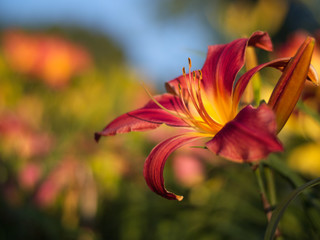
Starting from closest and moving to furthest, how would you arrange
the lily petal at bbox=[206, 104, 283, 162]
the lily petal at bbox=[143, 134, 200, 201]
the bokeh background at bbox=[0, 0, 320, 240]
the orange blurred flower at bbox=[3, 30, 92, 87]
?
the lily petal at bbox=[206, 104, 283, 162]
the lily petal at bbox=[143, 134, 200, 201]
the bokeh background at bbox=[0, 0, 320, 240]
the orange blurred flower at bbox=[3, 30, 92, 87]

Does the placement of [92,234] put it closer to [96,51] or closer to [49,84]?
[49,84]

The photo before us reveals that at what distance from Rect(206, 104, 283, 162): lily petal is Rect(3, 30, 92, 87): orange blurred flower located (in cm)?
142

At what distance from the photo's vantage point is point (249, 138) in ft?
1.09

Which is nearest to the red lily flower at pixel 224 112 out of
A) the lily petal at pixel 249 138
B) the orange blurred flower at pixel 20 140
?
the lily petal at pixel 249 138

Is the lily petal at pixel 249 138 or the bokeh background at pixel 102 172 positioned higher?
the lily petal at pixel 249 138

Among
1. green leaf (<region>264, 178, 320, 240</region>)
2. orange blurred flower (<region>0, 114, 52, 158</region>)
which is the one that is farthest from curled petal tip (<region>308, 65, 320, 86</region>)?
orange blurred flower (<region>0, 114, 52, 158</region>)

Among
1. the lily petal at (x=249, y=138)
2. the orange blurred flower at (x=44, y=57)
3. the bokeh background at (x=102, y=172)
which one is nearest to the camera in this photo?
the lily petal at (x=249, y=138)

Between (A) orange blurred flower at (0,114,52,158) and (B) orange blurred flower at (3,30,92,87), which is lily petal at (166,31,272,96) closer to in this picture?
(A) orange blurred flower at (0,114,52,158)

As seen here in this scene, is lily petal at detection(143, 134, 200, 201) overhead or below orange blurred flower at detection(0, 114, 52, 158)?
overhead

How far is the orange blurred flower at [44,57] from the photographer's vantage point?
1673 millimetres

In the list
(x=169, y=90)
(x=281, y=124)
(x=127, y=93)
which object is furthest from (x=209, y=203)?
(x=127, y=93)

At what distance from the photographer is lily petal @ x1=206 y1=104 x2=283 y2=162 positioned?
312mm

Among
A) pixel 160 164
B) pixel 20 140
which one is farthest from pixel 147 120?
pixel 20 140

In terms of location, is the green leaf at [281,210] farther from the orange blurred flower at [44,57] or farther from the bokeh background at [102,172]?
the orange blurred flower at [44,57]
